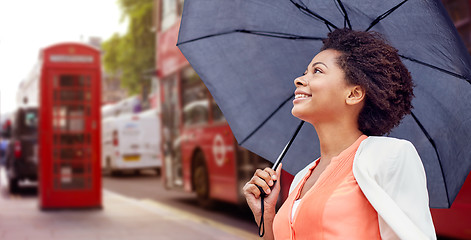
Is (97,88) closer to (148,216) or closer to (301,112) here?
(148,216)

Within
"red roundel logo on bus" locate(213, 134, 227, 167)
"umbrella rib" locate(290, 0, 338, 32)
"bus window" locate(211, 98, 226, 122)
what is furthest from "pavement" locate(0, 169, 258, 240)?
"umbrella rib" locate(290, 0, 338, 32)

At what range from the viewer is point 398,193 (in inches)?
52.4

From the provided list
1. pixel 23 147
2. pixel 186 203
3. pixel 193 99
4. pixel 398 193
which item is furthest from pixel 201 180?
pixel 398 193

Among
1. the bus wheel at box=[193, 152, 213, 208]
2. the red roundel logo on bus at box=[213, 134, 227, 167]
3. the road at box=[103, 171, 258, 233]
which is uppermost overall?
the red roundel logo on bus at box=[213, 134, 227, 167]

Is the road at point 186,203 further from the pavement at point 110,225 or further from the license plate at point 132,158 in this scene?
the license plate at point 132,158

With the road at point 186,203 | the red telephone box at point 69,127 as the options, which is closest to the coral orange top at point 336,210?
the road at point 186,203

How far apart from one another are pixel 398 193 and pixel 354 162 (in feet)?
0.47

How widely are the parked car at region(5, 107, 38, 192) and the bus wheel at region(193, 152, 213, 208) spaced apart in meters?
4.80

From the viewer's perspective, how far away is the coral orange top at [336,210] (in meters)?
1.39

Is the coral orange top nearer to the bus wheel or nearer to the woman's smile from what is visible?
the woman's smile

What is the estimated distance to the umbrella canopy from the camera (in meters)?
1.94

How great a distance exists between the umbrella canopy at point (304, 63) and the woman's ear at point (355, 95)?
426 millimetres

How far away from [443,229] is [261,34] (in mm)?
3649

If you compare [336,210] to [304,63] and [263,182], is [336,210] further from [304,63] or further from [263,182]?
[304,63]
